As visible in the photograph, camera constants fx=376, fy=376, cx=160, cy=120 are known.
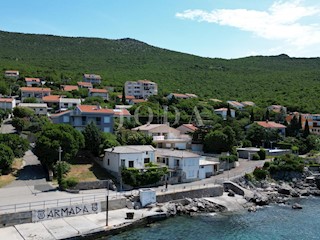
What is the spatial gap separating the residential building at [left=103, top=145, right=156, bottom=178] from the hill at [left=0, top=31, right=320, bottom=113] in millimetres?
73889

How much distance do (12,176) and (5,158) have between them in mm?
2381

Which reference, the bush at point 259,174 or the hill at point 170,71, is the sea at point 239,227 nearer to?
the bush at point 259,174

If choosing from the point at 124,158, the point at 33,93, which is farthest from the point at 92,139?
the point at 33,93

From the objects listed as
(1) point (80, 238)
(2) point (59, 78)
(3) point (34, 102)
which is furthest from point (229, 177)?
(2) point (59, 78)

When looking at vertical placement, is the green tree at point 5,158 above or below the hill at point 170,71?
below

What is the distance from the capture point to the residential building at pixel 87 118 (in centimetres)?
5769

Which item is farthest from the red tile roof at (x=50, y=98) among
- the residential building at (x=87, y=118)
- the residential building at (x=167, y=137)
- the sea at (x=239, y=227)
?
the sea at (x=239, y=227)

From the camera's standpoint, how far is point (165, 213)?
124ft

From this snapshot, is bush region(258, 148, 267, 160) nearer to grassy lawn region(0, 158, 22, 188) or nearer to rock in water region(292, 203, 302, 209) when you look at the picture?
rock in water region(292, 203, 302, 209)

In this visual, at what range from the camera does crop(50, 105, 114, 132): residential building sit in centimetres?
5769

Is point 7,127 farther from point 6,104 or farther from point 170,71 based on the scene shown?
point 170,71

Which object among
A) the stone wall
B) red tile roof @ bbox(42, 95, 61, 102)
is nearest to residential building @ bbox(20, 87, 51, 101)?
→ red tile roof @ bbox(42, 95, 61, 102)

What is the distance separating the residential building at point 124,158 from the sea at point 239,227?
1018 cm

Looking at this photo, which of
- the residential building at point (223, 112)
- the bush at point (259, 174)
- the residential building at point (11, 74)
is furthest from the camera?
the residential building at point (11, 74)
